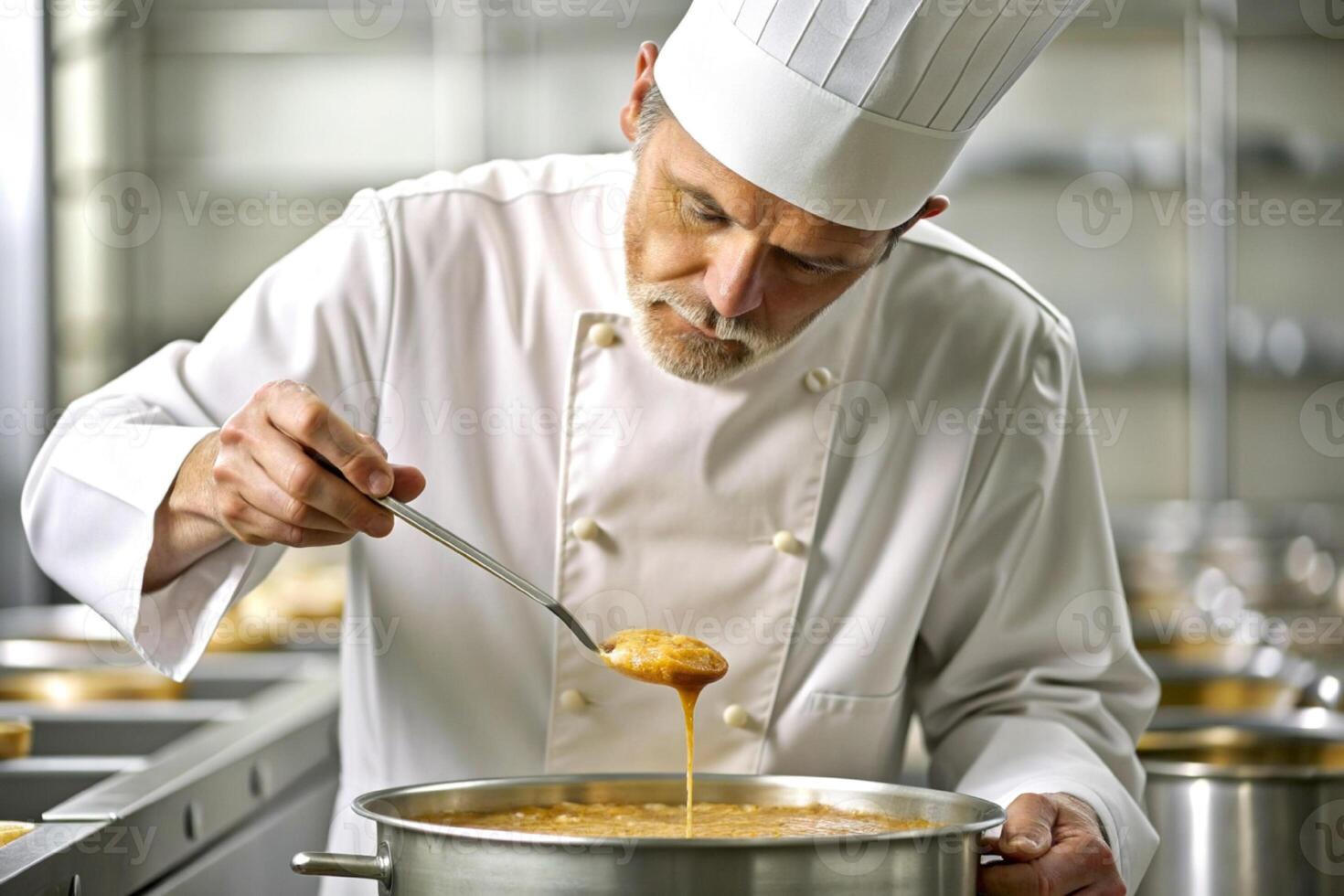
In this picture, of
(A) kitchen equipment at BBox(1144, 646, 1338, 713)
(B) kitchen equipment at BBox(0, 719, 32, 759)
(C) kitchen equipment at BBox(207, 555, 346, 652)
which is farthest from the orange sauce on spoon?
(C) kitchen equipment at BBox(207, 555, 346, 652)

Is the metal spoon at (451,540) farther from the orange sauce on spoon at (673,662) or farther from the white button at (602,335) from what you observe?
the white button at (602,335)

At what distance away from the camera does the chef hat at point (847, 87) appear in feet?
4.48

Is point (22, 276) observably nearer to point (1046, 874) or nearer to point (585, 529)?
point (585, 529)

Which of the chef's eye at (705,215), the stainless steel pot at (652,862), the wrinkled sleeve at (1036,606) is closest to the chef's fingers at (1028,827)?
the stainless steel pot at (652,862)

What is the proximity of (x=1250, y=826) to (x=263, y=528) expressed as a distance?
3.32 feet

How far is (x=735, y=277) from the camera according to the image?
1330mm

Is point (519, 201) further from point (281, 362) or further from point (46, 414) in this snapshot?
point (46, 414)

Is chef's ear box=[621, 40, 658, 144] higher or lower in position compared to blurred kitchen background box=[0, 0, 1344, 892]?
lower

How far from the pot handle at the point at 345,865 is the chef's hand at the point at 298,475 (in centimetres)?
27

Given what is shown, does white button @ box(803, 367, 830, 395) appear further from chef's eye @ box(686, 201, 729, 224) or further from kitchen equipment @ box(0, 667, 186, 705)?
kitchen equipment @ box(0, 667, 186, 705)

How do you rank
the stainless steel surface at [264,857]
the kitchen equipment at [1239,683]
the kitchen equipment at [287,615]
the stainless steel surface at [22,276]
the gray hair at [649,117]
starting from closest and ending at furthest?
the gray hair at [649,117]
the stainless steel surface at [264,857]
the kitchen equipment at [1239,683]
the kitchen equipment at [287,615]
the stainless steel surface at [22,276]

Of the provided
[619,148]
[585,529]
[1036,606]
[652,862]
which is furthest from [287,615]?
[619,148]

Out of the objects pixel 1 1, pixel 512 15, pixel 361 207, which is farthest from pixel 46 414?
pixel 361 207

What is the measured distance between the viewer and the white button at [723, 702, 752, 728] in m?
1.59
